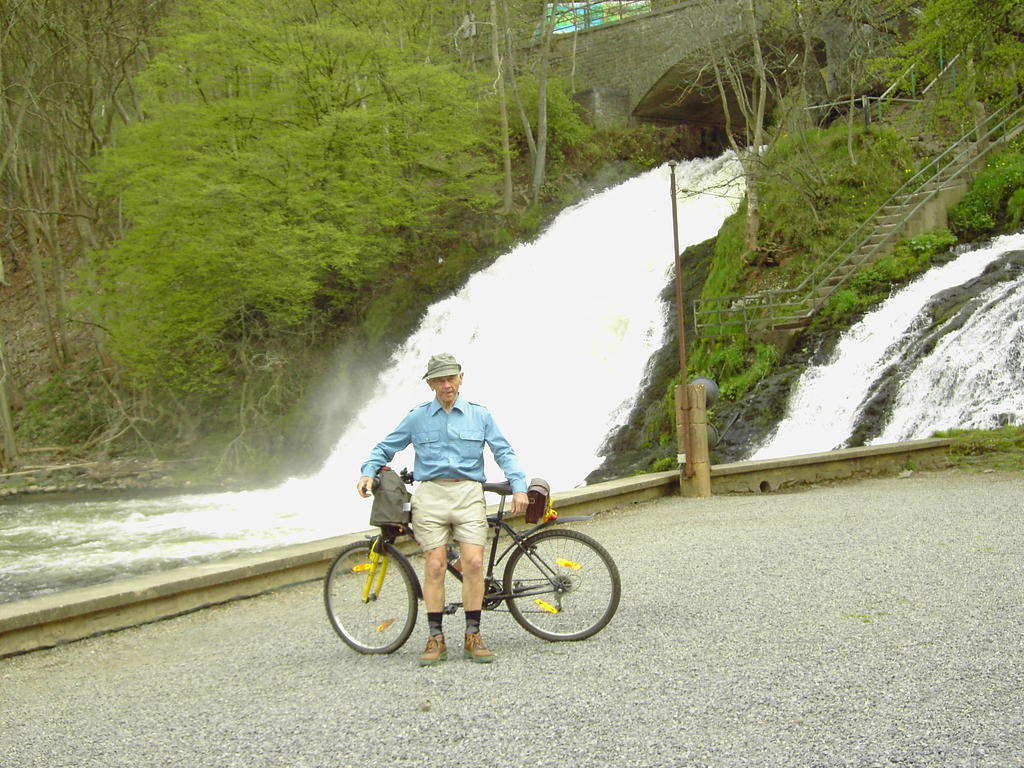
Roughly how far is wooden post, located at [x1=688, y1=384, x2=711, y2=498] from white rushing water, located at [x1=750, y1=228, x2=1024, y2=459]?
11.2ft

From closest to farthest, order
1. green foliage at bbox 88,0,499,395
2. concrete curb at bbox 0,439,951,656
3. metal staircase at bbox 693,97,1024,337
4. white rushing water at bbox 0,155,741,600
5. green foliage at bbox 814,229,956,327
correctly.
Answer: concrete curb at bbox 0,439,951,656
white rushing water at bbox 0,155,741,600
green foliage at bbox 814,229,956,327
metal staircase at bbox 693,97,1024,337
green foliage at bbox 88,0,499,395

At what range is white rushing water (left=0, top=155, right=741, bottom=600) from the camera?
17.1 metres

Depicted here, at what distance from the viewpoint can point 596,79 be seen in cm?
3991

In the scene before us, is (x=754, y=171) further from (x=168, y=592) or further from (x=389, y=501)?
(x=389, y=501)

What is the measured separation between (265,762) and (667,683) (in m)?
1.81

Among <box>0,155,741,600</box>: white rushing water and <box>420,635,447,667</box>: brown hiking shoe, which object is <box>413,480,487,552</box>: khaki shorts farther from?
<box>0,155,741,600</box>: white rushing water

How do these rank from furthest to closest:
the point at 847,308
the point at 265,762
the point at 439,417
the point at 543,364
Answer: the point at 543,364 < the point at 847,308 < the point at 439,417 < the point at 265,762

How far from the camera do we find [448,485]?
5910 mm

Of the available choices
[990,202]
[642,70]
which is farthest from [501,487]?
[642,70]

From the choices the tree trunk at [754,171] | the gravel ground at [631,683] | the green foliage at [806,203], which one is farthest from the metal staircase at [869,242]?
the gravel ground at [631,683]

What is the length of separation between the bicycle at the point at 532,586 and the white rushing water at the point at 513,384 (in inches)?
338

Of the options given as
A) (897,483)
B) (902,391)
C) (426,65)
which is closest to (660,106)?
(426,65)

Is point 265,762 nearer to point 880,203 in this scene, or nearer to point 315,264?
point 880,203

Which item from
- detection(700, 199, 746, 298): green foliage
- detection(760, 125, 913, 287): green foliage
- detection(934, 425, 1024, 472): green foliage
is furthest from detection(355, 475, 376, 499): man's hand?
detection(700, 199, 746, 298): green foliage
